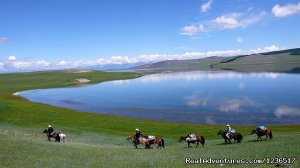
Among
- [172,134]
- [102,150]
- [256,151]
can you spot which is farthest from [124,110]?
[256,151]

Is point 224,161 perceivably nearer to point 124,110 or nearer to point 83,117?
point 83,117

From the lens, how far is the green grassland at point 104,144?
2836cm

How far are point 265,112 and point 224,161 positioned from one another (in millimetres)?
50250

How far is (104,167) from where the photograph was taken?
26594 mm

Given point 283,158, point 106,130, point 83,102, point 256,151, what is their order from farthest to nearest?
point 83,102 < point 106,130 < point 256,151 < point 283,158

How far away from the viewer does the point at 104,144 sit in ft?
148

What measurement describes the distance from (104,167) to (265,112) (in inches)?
2131

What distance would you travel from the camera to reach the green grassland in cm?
2836

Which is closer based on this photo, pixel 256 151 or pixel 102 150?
pixel 256 151

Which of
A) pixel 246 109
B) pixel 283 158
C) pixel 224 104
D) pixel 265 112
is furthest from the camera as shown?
pixel 224 104

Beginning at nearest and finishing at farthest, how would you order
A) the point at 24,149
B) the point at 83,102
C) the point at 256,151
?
the point at 256,151
the point at 24,149
the point at 83,102

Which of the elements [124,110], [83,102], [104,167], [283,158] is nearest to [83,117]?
[124,110]

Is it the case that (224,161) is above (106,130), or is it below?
above

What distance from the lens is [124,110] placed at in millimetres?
87375
